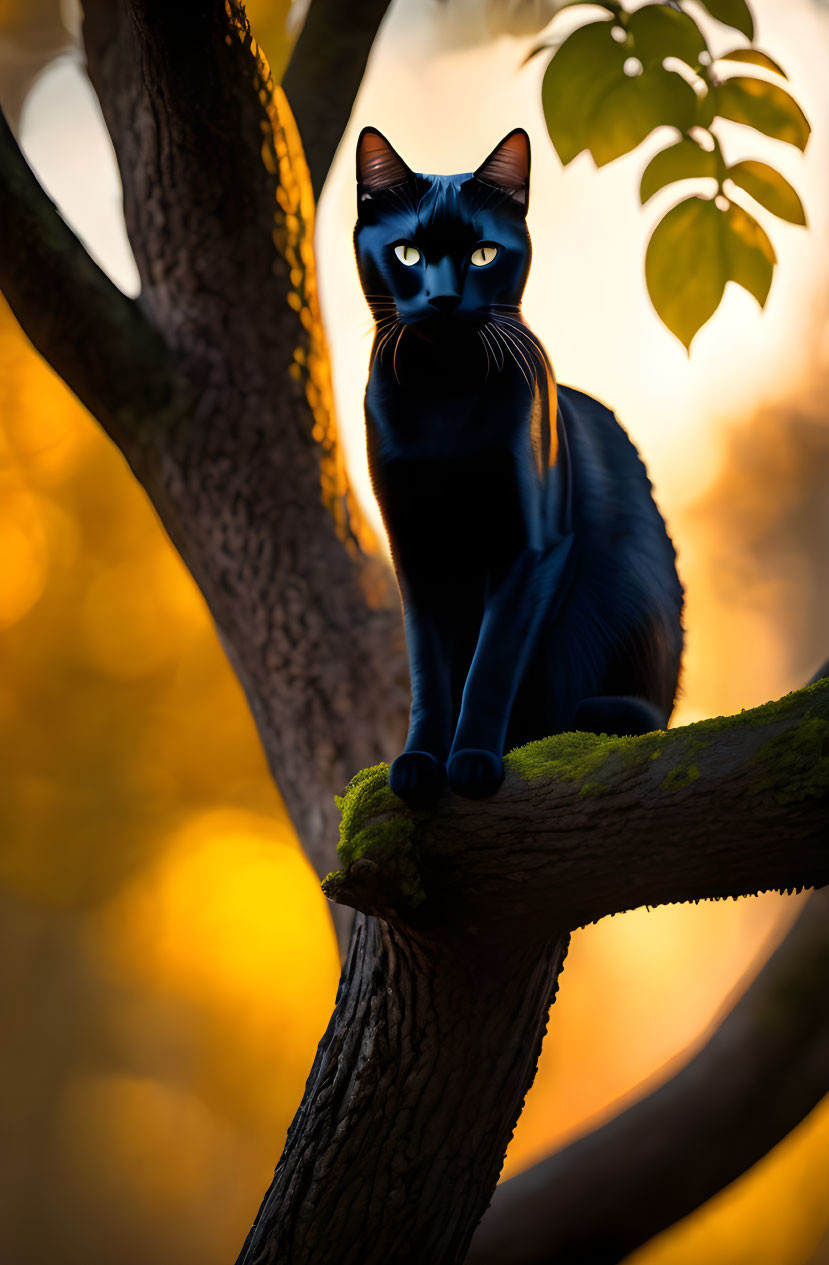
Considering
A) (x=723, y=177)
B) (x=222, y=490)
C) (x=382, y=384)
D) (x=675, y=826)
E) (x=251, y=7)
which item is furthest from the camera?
(x=251, y=7)

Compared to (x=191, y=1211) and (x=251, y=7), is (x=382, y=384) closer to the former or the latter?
(x=251, y=7)

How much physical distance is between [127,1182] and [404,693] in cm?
167

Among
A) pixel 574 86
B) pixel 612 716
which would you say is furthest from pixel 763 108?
pixel 612 716

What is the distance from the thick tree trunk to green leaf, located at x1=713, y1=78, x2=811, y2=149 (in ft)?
2.18

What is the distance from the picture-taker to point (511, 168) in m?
0.71

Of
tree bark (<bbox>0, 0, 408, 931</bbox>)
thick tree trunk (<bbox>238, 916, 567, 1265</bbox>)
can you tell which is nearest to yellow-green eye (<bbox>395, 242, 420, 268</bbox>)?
thick tree trunk (<bbox>238, 916, 567, 1265</bbox>)

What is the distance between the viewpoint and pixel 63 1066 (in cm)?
238

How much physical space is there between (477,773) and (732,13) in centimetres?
66

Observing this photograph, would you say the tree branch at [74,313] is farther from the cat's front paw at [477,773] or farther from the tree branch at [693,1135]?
the tree branch at [693,1135]

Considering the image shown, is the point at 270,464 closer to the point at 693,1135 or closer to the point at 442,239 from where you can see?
the point at 442,239

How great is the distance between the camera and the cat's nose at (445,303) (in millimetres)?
651

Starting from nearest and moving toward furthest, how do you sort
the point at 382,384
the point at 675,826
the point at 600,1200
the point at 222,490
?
1. the point at 675,826
2. the point at 382,384
3. the point at 600,1200
4. the point at 222,490

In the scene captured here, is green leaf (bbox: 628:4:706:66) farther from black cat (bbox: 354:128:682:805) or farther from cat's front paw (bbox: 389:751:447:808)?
cat's front paw (bbox: 389:751:447:808)

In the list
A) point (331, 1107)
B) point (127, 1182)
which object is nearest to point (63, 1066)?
point (127, 1182)
